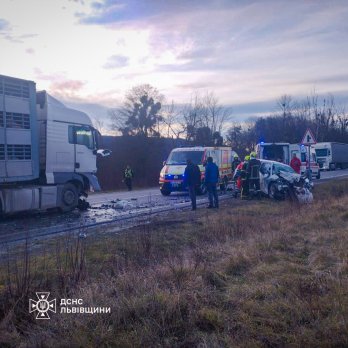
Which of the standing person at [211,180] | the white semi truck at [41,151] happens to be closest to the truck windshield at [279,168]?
the standing person at [211,180]

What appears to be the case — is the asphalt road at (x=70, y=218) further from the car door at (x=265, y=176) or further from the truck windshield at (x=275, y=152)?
the truck windshield at (x=275, y=152)

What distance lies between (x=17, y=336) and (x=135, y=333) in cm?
114

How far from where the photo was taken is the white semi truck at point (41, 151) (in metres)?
13.7

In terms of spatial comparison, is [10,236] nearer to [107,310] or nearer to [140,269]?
[140,269]

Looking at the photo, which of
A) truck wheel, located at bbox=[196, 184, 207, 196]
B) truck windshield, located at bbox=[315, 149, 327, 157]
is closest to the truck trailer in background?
truck windshield, located at bbox=[315, 149, 327, 157]

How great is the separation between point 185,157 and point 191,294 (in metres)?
17.6

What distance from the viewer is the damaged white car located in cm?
1731

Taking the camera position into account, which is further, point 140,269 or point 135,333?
point 140,269

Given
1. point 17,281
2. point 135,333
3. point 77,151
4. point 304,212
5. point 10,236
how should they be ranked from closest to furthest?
point 135,333 → point 17,281 → point 10,236 → point 304,212 → point 77,151

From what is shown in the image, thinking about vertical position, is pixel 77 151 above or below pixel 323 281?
above

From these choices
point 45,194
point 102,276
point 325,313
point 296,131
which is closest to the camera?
point 325,313

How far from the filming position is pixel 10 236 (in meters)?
10.9

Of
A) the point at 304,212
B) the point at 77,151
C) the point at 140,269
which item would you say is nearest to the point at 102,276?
the point at 140,269

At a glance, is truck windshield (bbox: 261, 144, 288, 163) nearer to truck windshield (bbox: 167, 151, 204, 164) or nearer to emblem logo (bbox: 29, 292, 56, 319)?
truck windshield (bbox: 167, 151, 204, 164)
